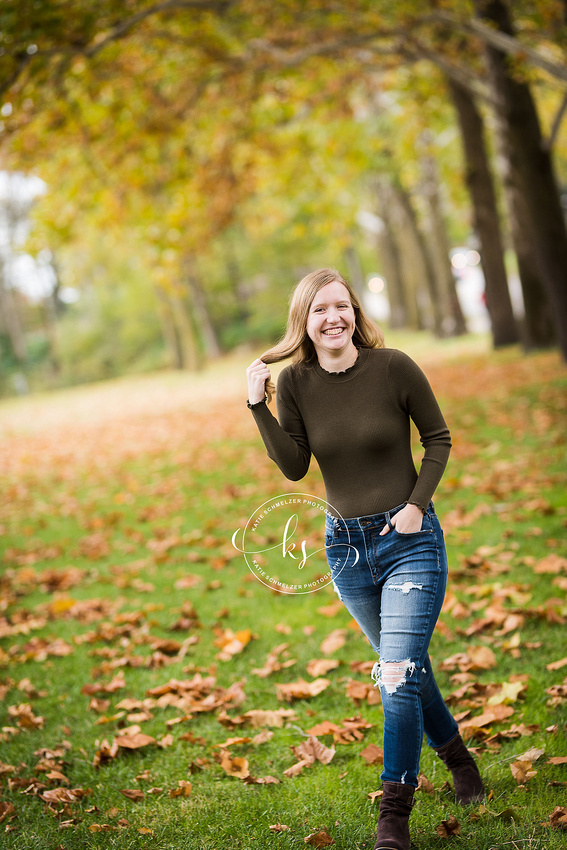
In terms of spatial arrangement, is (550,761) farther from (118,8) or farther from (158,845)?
(118,8)

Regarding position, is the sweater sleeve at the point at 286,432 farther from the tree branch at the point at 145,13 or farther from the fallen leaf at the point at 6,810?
the tree branch at the point at 145,13

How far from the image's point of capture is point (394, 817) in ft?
8.68

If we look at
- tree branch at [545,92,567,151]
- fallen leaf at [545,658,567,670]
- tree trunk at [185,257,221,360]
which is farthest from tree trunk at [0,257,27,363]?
fallen leaf at [545,658,567,670]

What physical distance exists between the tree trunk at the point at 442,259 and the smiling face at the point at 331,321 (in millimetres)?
21169

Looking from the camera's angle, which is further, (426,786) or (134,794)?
(134,794)

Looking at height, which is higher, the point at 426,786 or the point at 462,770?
the point at 462,770

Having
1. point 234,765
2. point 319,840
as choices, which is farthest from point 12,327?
point 319,840

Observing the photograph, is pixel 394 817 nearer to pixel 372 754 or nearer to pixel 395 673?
pixel 395 673

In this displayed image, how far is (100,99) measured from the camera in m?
12.9

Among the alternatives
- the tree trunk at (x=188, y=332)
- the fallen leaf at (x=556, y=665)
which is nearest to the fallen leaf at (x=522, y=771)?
the fallen leaf at (x=556, y=665)

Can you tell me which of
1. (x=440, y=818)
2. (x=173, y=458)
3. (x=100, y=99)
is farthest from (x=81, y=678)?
(x=100, y=99)

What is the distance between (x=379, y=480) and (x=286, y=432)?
1.39ft

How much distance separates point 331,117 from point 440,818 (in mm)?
16024

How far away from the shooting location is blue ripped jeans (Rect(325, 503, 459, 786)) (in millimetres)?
2678
